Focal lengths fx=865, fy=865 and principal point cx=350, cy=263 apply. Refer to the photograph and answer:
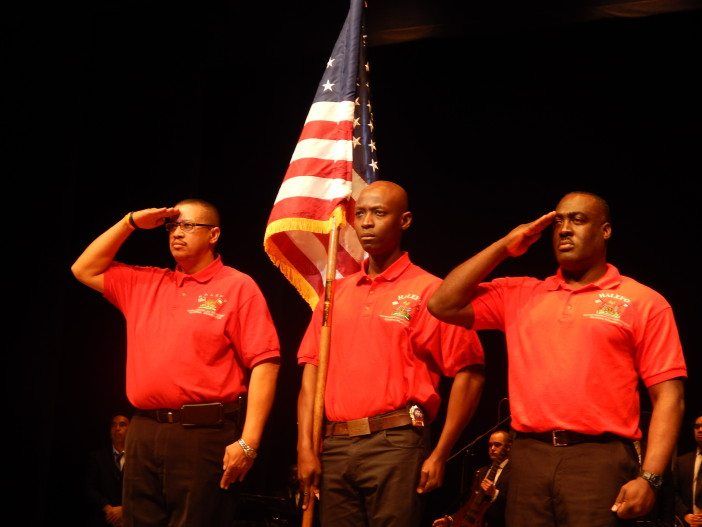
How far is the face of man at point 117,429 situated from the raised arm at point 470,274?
422cm

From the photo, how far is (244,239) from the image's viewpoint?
7.00 m

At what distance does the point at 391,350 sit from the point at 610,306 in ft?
2.62

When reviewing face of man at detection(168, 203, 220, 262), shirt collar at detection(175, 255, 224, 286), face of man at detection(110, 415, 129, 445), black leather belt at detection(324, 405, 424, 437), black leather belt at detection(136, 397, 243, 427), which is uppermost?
face of man at detection(168, 203, 220, 262)

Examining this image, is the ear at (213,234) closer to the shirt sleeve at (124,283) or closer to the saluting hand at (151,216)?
the saluting hand at (151,216)

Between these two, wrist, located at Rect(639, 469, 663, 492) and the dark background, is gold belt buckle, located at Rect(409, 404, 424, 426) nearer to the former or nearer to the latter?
wrist, located at Rect(639, 469, 663, 492)

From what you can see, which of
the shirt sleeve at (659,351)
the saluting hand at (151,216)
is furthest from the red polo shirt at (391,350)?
the saluting hand at (151,216)

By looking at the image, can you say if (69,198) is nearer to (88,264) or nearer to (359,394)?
(88,264)

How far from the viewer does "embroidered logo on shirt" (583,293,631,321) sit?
115 inches

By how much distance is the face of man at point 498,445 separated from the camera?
684cm

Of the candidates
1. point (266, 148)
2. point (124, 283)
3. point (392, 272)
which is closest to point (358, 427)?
point (392, 272)

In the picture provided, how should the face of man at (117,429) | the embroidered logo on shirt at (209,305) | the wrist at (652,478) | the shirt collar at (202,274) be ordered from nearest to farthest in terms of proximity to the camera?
the wrist at (652,478)
the embroidered logo on shirt at (209,305)
the shirt collar at (202,274)
the face of man at (117,429)

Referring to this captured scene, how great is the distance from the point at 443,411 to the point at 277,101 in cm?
290

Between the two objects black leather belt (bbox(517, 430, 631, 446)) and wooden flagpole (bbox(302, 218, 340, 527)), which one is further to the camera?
wooden flagpole (bbox(302, 218, 340, 527))

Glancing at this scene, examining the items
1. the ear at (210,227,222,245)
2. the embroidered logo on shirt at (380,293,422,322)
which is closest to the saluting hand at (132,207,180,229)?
the ear at (210,227,222,245)
